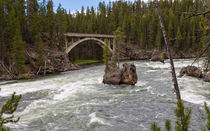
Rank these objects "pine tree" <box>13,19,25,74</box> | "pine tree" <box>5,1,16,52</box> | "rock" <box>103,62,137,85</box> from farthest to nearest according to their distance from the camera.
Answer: "pine tree" <box>5,1,16,52</box>, "pine tree" <box>13,19,25,74</box>, "rock" <box>103,62,137,85</box>

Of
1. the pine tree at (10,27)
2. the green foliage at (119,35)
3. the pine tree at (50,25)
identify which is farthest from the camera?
the pine tree at (50,25)

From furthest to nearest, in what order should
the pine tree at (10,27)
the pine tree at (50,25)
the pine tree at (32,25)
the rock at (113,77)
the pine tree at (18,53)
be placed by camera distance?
the pine tree at (50,25) → the pine tree at (32,25) → the pine tree at (10,27) → the pine tree at (18,53) → the rock at (113,77)

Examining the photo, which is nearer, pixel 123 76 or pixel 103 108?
pixel 103 108

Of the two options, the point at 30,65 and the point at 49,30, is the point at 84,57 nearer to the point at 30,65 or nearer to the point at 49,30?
the point at 49,30

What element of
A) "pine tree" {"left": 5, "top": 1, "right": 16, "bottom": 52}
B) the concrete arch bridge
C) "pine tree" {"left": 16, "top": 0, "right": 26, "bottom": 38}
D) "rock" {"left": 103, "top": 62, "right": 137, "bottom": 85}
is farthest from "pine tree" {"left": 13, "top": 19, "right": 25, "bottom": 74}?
the concrete arch bridge

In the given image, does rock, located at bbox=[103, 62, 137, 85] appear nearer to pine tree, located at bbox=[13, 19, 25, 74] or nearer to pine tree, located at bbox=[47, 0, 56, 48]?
pine tree, located at bbox=[13, 19, 25, 74]

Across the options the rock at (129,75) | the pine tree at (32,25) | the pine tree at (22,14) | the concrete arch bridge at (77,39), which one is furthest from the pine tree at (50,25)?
the rock at (129,75)

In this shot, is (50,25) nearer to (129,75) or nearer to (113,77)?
(113,77)

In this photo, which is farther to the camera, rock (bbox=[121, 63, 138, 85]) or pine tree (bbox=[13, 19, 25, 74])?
pine tree (bbox=[13, 19, 25, 74])

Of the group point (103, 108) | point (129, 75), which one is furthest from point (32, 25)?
point (103, 108)

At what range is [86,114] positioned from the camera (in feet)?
39.2

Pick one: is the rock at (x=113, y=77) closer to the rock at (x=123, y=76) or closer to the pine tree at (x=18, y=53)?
the rock at (x=123, y=76)

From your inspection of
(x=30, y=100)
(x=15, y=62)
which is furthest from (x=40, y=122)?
(x=15, y=62)

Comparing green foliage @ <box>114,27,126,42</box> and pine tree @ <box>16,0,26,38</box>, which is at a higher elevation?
pine tree @ <box>16,0,26,38</box>
